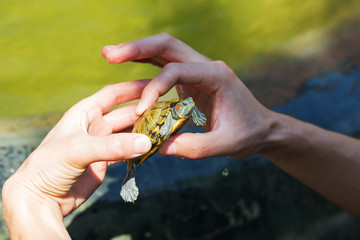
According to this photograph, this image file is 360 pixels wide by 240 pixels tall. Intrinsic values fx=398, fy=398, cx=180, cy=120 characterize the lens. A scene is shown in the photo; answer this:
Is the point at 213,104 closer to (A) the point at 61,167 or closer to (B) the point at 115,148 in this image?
(B) the point at 115,148

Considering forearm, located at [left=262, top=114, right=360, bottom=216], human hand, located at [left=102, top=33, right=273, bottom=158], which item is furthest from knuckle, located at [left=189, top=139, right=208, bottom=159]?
forearm, located at [left=262, top=114, right=360, bottom=216]

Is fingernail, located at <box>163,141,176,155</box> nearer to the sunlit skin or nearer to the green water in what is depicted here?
the sunlit skin

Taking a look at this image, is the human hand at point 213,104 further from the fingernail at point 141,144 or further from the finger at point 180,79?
the fingernail at point 141,144

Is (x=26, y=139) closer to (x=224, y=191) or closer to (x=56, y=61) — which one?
(x=224, y=191)

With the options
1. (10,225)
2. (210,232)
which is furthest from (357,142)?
(10,225)

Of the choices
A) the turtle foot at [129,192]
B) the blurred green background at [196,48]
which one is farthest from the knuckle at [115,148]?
the blurred green background at [196,48]

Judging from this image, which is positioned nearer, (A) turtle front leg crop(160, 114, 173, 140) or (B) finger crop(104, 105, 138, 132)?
(A) turtle front leg crop(160, 114, 173, 140)

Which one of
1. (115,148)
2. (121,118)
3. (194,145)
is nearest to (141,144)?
(115,148)
